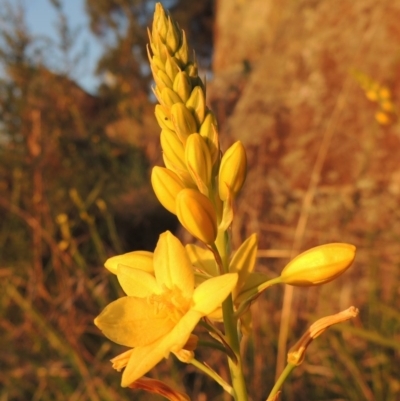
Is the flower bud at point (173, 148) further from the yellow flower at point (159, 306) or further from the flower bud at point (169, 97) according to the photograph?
the yellow flower at point (159, 306)

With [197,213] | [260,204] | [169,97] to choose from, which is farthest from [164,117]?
[260,204]

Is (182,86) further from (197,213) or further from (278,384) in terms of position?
(278,384)

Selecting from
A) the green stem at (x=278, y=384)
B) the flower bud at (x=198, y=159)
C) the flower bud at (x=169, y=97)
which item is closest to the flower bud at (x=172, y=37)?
the flower bud at (x=169, y=97)

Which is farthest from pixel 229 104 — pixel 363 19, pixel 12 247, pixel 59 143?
pixel 12 247

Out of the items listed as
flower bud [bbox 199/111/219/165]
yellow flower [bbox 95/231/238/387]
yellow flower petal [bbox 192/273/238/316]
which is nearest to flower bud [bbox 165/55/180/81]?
flower bud [bbox 199/111/219/165]

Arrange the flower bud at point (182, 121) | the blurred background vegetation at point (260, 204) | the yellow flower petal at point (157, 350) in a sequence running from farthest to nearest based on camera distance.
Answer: the blurred background vegetation at point (260, 204)
the flower bud at point (182, 121)
the yellow flower petal at point (157, 350)

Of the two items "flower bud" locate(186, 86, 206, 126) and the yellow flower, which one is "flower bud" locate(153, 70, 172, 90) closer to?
"flower bud" locate(186, 86, 206, 126)

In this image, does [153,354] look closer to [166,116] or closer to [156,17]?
[166,116]
